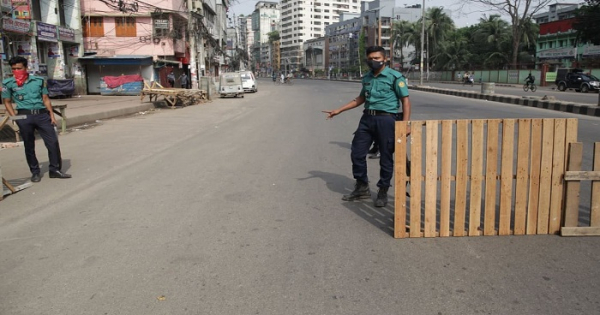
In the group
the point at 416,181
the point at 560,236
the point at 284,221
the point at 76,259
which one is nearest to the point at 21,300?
the point at 76,259

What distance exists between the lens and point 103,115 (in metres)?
16.6

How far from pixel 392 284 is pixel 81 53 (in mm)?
33082

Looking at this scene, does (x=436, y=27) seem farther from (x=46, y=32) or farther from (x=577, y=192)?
(x=577, y=192)

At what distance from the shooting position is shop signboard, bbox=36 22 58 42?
24609mm

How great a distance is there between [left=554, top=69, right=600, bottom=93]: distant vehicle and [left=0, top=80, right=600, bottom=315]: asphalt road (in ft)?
103

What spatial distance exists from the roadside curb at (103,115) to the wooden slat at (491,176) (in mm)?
12594

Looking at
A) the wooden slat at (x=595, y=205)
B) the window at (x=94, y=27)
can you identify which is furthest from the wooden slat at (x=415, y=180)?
the window at (x=94, y=27)

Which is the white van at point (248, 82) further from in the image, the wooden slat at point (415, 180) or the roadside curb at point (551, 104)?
the wooden slat at point (415, 180)

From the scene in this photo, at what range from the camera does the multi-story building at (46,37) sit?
2167cm

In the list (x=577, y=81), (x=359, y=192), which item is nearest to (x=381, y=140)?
(x=359, y=192)

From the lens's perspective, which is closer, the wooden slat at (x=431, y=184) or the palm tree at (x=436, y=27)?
the wooden slat at (x=431, y=184)

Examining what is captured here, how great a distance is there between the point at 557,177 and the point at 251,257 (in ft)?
9.22

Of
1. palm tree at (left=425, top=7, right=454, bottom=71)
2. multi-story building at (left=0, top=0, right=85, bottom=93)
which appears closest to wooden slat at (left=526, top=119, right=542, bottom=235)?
multi-story building at (left=0, top=0, right=85, bottom=93)

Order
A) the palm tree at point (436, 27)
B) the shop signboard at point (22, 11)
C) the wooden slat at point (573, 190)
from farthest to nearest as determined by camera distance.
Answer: the palm tree at point (436, 27) < the shop signboard at point (22, 11) < the wooden slat at point (573, 190)
